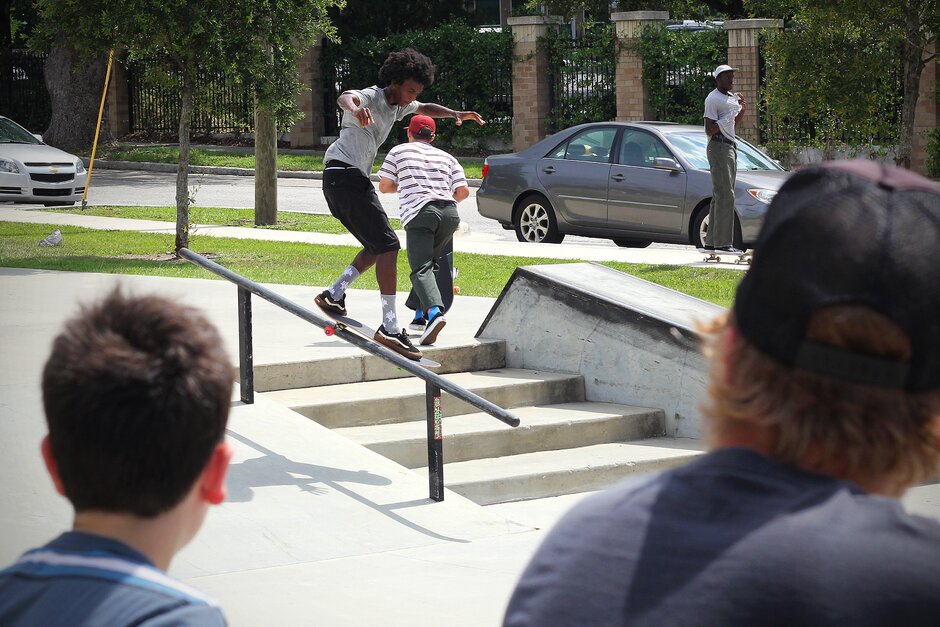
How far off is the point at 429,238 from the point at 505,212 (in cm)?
820

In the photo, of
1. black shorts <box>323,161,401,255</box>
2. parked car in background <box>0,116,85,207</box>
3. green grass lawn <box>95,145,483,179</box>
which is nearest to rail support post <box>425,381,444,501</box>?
black shorts <box>323,161,401,255</box>

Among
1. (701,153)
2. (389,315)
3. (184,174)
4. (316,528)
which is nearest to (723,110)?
(701,153)

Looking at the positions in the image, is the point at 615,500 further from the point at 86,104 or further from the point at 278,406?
the point at 86,104

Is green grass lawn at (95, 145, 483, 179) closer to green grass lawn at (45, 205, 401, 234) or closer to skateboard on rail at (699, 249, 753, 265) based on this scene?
green grass lawn at (45, 205, 401, 234)

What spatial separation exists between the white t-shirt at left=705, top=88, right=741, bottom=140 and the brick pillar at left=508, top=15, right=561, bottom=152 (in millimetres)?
15917

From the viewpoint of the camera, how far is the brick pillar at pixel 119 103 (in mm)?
35719

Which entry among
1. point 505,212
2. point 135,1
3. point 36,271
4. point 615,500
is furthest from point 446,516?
point 505,212

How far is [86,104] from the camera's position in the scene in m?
32.5

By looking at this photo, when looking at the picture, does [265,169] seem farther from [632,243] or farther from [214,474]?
[214,474]

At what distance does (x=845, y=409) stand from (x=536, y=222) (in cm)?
1522

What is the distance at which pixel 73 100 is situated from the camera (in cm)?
3222

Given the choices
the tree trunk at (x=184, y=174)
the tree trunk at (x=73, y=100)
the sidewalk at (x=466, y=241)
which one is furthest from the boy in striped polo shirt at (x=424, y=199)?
the tree trunk at (x=73, y=100)

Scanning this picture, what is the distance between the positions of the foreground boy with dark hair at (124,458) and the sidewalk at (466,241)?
1192 cm

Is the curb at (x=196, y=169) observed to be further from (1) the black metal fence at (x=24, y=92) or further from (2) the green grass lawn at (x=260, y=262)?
(2) the green grass lawn at (x=260, y=262)
